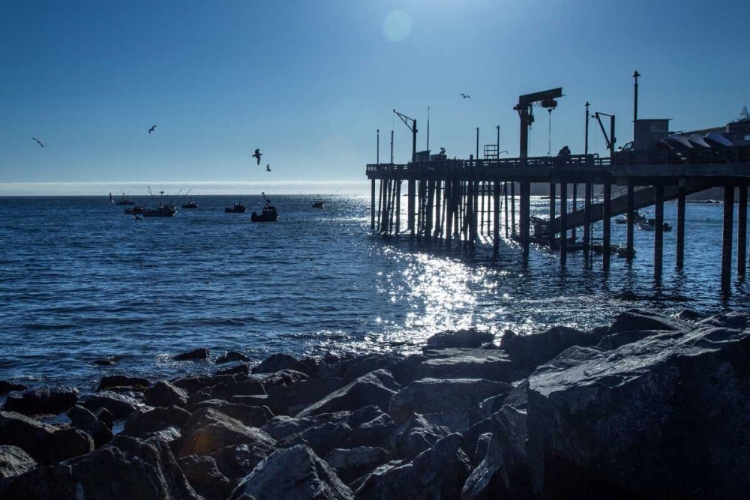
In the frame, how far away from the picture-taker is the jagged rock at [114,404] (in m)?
15.0

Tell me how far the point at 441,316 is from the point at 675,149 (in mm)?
13735

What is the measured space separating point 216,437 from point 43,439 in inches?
107

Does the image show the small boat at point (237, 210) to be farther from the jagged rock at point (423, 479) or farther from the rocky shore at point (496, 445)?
the jagged rock at point (423, 479)

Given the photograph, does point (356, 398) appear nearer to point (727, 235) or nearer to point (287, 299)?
point (287, 299)

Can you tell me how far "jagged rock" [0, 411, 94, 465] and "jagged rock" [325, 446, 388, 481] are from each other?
168 inches

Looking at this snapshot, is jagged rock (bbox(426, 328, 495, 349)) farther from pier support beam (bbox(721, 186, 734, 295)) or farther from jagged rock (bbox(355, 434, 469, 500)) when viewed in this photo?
pier support beam (bbox(721, 186, 734, 295))

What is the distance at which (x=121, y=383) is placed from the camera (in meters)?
18.3

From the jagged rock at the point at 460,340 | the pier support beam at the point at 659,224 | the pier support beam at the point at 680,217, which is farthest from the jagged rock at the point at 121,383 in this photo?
the pier support beam at the point at 659,224

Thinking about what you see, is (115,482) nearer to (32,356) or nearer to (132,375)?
(132,375)

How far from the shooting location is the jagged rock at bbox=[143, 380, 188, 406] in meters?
15.4

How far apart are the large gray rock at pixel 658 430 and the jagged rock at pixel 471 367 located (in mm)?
5791

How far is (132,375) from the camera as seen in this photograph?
65.3 ft

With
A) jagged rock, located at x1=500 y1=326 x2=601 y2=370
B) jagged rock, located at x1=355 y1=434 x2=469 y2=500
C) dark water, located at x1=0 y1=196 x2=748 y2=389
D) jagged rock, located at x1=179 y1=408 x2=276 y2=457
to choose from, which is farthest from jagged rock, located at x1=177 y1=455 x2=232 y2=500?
dark water, located at x1=0 y1=196 x2=748 y2=389

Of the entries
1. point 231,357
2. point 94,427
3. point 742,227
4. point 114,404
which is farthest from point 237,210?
point 94,427
